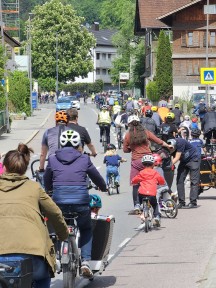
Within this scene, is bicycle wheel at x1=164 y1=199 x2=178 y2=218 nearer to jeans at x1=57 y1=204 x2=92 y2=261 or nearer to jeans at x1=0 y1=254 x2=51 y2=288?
jeans at x1=57 y1=204 x2=92 y2=261

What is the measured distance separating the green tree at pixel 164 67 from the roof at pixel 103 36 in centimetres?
9546

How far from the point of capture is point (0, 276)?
6824 mm

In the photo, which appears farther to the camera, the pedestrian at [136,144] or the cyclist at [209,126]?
the cyclist at [209,126]

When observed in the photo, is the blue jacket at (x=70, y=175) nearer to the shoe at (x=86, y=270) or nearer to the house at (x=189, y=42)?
the shoe at (x=86, y=270)

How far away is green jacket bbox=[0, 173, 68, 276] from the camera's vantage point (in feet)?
23.4

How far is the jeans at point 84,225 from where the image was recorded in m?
9.86

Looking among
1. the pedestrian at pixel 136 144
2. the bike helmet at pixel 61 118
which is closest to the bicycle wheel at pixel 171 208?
the pedestrian at pixel 136 144

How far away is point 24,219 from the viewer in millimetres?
7199

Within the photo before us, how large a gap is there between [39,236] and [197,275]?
14.2 ft

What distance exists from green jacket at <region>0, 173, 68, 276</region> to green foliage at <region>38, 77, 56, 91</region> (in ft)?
392

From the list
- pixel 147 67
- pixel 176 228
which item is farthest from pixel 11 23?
pixel 176 228

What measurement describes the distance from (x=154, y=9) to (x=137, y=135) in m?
81.4

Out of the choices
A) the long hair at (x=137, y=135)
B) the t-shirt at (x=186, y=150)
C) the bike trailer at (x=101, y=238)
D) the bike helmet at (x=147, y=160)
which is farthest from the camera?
the t-shirt at (x=186, y=150)

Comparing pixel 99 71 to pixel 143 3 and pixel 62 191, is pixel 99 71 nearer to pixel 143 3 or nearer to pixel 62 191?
pixel 143 3
